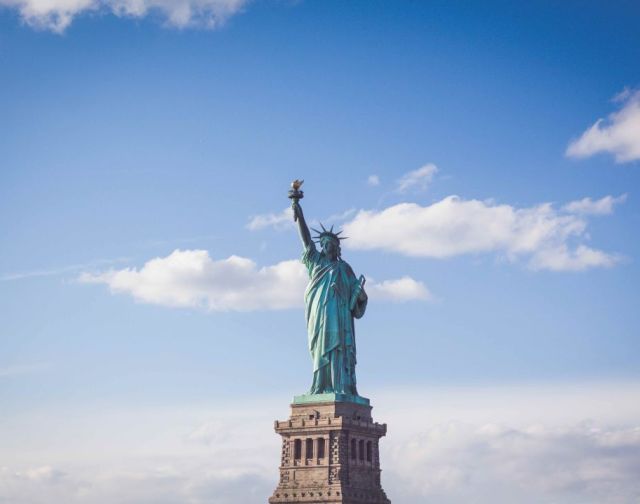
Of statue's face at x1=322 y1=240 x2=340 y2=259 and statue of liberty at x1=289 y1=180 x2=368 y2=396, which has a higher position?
statue's face at x1=322 y1=240 x2=340 y2=259

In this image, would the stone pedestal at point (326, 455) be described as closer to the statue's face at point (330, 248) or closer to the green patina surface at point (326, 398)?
the green patina surface at point (326, 398)

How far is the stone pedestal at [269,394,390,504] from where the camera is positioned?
72625mm

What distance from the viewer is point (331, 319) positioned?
76.4 metres

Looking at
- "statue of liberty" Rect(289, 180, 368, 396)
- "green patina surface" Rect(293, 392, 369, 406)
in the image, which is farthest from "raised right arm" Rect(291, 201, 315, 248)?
"green patina surface" Rect(293, 392, 369, 406)

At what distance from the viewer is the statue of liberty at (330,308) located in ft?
249

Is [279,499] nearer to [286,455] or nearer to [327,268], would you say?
[286,455]

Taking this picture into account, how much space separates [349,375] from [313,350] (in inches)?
114

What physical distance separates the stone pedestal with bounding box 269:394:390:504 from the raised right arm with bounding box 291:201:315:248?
10633 millimetres

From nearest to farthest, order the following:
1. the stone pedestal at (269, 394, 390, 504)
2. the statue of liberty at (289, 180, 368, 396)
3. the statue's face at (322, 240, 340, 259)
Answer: the stone pedestal at (269, 394, 390, 504)
the statue of liberty at (289, 180, 368, 396)
the statue's face at (322, 240, 340, 259)

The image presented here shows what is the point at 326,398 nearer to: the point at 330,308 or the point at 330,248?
the point at 330,308

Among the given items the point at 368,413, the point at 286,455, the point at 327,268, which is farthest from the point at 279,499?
the point at 327,268

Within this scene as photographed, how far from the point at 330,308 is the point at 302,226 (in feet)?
19.8

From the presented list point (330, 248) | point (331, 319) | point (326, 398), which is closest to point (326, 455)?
point (326, 398)

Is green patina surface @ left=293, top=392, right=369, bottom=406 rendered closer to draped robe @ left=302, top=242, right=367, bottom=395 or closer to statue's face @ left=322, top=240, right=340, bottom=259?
draped robe @ left=302, top=242, right=367, bottom=395
